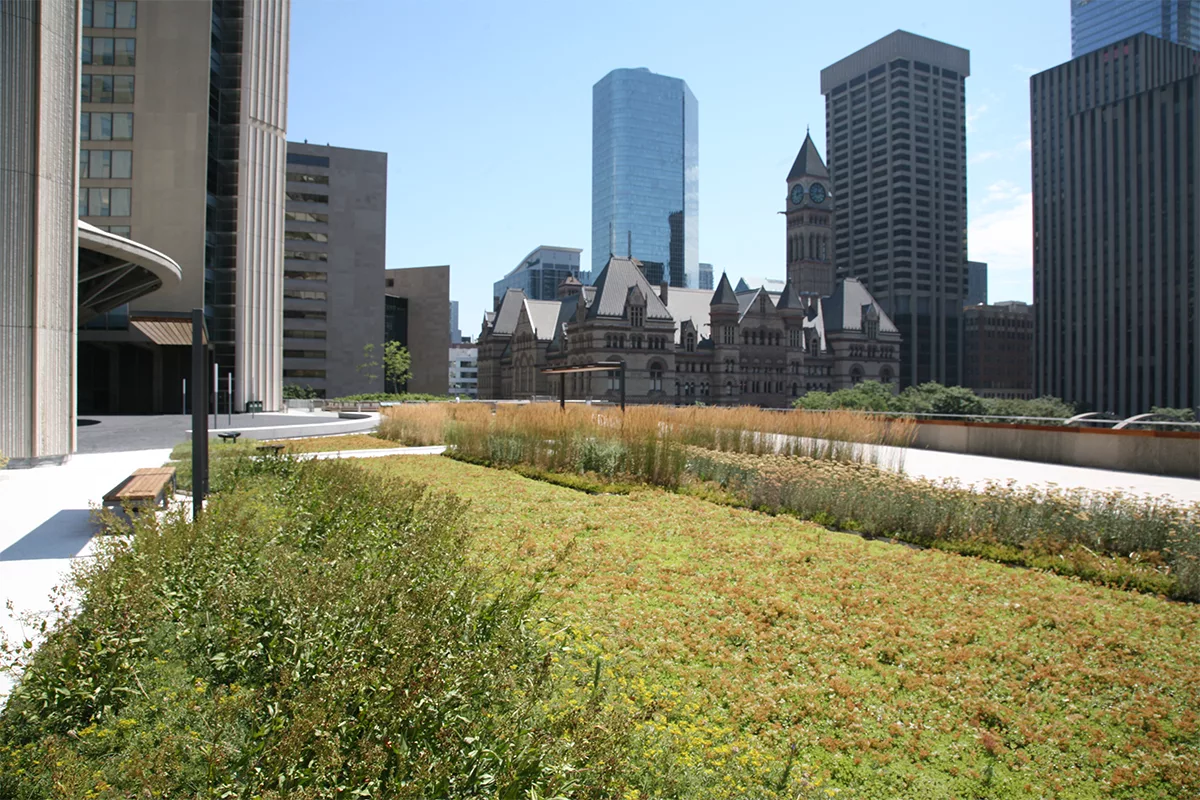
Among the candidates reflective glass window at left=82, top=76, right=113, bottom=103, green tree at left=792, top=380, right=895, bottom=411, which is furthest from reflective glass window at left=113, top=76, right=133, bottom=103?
green tree at left=792, top=380, right=895, bottom=411

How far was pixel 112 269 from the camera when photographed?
23.7 meters

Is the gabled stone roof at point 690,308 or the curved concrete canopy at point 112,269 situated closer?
the curved concrete canopy at point 112,269

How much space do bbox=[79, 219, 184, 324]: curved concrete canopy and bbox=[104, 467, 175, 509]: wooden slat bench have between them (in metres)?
13.0

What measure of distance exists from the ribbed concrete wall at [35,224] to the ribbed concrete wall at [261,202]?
2986cm

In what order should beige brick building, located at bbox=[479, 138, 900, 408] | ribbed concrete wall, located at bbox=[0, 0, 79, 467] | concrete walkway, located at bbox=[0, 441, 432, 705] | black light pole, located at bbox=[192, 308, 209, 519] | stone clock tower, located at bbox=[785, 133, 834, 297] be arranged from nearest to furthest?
concrete walkway, located at bbox=[0, 441, 432, 705]
black light pole, located at bbox=[192, 308, 209, 519]
ribbed concrete wall, located at bbox=[0, 0, 79, 467]
beige brick building, located at bbox=[479, 138, 900, 408]
stone clock tower, located at bbox=[785, 133, 834, 297]

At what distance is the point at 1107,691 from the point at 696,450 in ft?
34.2

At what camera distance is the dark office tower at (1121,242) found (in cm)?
10019

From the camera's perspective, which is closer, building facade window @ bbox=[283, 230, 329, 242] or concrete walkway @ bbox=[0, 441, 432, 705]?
concrete walkway @ bbox=[0, 441, 432, 705]

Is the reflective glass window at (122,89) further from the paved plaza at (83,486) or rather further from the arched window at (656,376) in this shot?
the arched window at (656,376)

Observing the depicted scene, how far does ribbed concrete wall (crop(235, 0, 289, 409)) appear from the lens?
45938 millimetres

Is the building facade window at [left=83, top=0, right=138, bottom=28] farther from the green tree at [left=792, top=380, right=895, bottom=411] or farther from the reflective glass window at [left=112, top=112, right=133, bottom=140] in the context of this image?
the green tree at [left=792, top=380, right=895, bottom=411]

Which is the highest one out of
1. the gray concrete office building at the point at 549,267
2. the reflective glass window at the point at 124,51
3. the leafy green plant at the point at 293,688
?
the gray concrete office building at the point at 549,267

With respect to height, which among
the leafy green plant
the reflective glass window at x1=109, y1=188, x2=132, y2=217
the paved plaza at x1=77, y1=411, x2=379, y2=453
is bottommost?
the leafy green plant

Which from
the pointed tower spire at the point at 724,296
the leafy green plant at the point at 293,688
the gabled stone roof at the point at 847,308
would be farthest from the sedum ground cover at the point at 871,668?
the gabled stone roof at the point at 847,308
